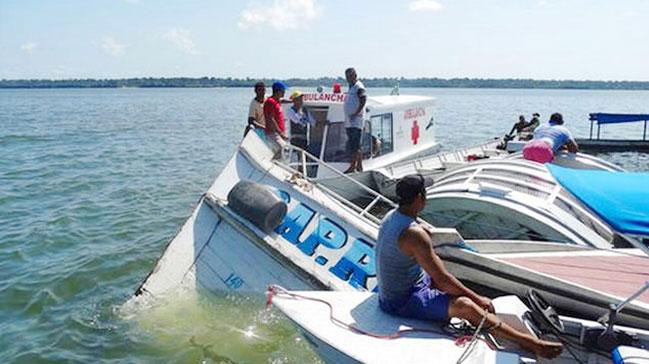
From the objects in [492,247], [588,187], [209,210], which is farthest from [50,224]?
[588,187]

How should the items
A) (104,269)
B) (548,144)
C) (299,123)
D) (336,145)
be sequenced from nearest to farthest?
(104,269) < (548,144) < (299,123) < (336,145)

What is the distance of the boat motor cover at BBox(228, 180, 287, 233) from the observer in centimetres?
769

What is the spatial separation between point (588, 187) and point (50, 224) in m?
11.6

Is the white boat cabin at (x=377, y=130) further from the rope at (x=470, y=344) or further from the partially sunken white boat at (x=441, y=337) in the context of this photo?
the rope at (x=470, y=344)

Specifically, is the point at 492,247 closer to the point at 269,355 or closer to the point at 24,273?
the point at 269,355

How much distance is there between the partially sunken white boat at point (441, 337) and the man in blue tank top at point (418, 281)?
0.11 metres

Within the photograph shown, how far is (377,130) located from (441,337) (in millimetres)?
10166

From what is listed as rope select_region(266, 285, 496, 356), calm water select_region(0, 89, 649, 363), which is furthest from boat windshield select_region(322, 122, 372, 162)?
rope select_region(266, 285, 496, 356)

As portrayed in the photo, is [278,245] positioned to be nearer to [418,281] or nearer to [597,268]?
[418,281]

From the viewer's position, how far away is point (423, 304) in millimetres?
4727

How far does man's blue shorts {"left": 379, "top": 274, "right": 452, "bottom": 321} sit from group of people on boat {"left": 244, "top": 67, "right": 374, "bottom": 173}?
519 centimetres

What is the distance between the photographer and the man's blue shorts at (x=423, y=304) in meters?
4.67

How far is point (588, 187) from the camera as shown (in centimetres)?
548

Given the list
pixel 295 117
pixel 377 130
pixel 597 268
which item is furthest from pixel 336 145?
pixel 597 268
